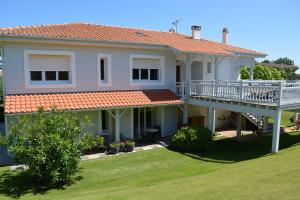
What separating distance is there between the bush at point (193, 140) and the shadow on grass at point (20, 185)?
19.8 feet

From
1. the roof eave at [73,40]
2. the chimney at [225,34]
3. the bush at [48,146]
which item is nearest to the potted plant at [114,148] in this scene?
the bush at [48,146]

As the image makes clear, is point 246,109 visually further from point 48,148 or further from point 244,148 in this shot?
point 48,148

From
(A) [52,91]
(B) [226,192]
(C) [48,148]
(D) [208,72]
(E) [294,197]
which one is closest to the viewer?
(E) [294,197]

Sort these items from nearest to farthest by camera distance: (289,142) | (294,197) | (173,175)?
(294,197), (173,175), (289,142)

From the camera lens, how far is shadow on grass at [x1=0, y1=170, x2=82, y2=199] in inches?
374

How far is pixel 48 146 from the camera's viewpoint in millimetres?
9797

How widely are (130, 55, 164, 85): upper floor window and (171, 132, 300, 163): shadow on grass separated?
566 centimetres

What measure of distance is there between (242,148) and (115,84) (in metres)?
8.30

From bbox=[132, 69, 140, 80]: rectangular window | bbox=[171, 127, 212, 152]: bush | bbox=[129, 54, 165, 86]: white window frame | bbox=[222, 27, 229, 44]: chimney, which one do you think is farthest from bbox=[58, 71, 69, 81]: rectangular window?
bbox=[222, 27, 229, 44]: chimney

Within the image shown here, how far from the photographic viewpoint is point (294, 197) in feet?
19.6

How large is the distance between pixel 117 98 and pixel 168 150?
410cm

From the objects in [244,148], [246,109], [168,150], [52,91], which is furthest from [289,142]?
[52,91]

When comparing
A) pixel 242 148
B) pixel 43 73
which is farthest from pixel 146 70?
pixel 242 148

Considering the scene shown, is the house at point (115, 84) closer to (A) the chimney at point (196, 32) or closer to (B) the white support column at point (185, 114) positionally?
(B) the white support column at point (185, 114)
